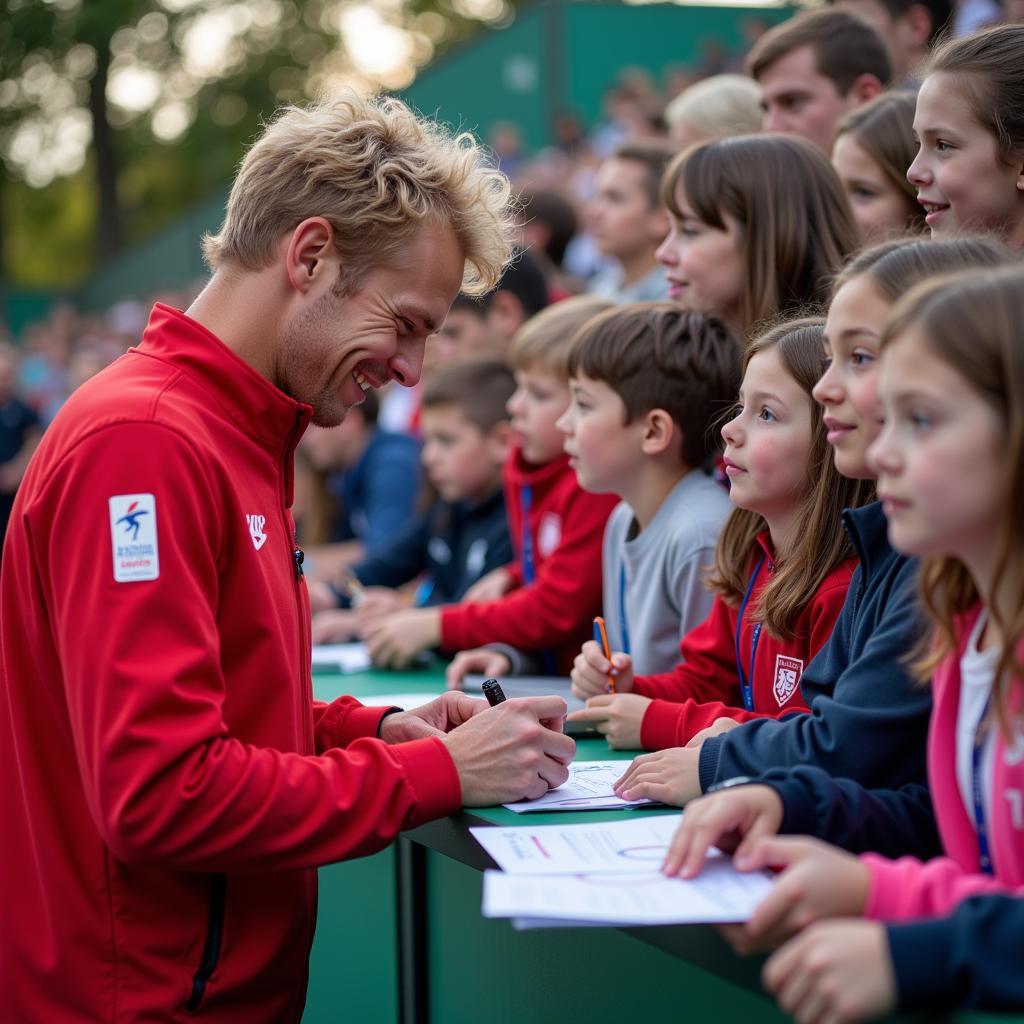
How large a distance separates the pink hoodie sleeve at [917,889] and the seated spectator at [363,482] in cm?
389

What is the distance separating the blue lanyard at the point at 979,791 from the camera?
1.52 meters

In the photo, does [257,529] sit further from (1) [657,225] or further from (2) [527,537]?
(1) [657,225]

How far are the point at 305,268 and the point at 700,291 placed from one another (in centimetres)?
145

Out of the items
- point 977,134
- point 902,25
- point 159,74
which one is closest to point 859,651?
point 977,134

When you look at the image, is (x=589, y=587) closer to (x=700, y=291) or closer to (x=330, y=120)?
(x=700, y=291)

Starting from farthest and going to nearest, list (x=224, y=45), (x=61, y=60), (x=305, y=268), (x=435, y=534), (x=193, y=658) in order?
(x=224, y=45) < (x=61, y=60) < (x=435, y=534) < (x=305, y=268) < (x=193, y=658)

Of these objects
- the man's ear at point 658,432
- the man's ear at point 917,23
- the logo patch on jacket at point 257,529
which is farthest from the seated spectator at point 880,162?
the logo patch on jacket at point 257,529

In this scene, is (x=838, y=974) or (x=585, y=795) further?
(x=585, y=795)

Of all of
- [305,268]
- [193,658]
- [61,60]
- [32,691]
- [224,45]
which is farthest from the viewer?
[224,45]

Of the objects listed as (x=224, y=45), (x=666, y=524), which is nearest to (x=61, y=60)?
(x=224, y=45)

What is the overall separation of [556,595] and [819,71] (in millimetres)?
1855

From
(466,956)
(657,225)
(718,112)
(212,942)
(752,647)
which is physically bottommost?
(466,956)

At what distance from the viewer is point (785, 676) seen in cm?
237

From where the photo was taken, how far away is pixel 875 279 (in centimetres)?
193
